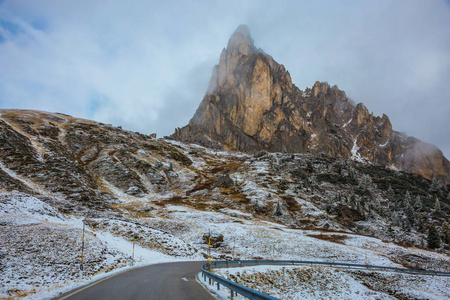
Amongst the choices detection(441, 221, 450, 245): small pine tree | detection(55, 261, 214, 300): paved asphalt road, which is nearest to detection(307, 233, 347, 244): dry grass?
detection(441, 221, 450, 245): small pine tree

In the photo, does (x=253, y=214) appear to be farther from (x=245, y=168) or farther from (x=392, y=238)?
(x=245, y=168)

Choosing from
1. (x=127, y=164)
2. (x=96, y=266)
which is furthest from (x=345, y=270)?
(x=127, y=164)

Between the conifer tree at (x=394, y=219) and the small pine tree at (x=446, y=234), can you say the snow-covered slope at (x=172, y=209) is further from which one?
the small pine tree at (x=446, y=234)

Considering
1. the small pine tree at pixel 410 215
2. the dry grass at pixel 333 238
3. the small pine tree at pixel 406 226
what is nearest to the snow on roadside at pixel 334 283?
the dry grass at pixel 333 238

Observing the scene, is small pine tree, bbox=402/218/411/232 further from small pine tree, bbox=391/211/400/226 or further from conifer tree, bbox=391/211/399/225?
conifer tree, bbox=391/211/399/225

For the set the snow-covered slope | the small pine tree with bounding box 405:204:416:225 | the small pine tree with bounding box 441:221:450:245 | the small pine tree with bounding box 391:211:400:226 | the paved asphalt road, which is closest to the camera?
the paved asphalt road

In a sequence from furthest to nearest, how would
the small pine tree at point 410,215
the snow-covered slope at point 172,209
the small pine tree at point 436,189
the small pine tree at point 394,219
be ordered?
1. the small pine tree at point 436,189
2. the small pine tree at point 410,215
3. the small pine tree at point 394,219
4. the snow-covered slope at point 172,209

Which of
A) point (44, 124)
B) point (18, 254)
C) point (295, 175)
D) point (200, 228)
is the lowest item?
point (200, 228)

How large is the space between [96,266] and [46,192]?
122 feet

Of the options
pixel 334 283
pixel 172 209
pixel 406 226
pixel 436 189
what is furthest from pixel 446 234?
pixel 436 189

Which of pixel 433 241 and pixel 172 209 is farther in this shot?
pixel 172 209

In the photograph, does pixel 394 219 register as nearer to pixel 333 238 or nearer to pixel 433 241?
pixel 433 241

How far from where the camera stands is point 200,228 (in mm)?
47406

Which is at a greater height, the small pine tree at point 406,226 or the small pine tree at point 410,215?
the small pine tree at point 410,215
